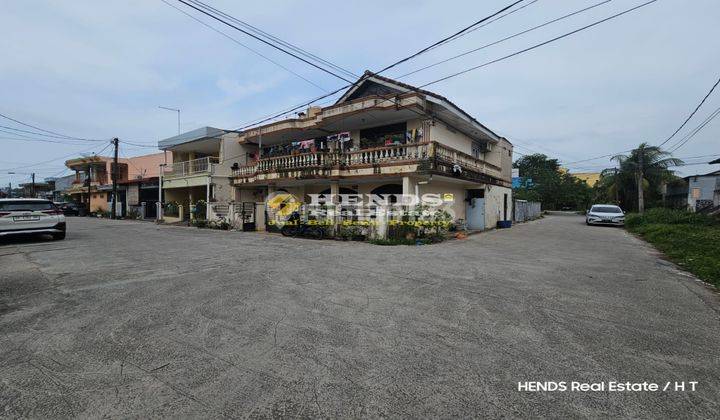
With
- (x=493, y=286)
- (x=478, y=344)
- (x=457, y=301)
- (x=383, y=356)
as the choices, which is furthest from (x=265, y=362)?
(x=493, y=286)

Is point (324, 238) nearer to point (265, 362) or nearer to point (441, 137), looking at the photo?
point (441, 137)

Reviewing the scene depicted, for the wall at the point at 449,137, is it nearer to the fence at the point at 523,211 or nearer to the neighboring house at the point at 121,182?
the fence at the point at 523,211

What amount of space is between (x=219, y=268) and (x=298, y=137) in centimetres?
1213

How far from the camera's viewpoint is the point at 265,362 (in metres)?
2.70

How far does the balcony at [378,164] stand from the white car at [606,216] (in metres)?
8.73

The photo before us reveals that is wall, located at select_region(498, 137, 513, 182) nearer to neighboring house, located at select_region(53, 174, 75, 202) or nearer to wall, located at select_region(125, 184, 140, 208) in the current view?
wall, located at select_region(125, 184, 140, 208)

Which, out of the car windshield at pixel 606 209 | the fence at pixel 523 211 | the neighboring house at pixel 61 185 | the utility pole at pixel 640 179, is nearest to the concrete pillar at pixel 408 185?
the fence at pixel 523 211

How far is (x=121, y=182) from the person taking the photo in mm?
27609

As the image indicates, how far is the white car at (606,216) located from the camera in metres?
19.0

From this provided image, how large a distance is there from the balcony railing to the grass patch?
2065 cm

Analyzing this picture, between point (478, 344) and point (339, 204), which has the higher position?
point (339, 204)

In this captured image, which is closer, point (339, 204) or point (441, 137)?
point (339, 204)

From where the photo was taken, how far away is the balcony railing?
741 inches

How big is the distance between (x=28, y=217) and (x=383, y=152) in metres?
12.1
